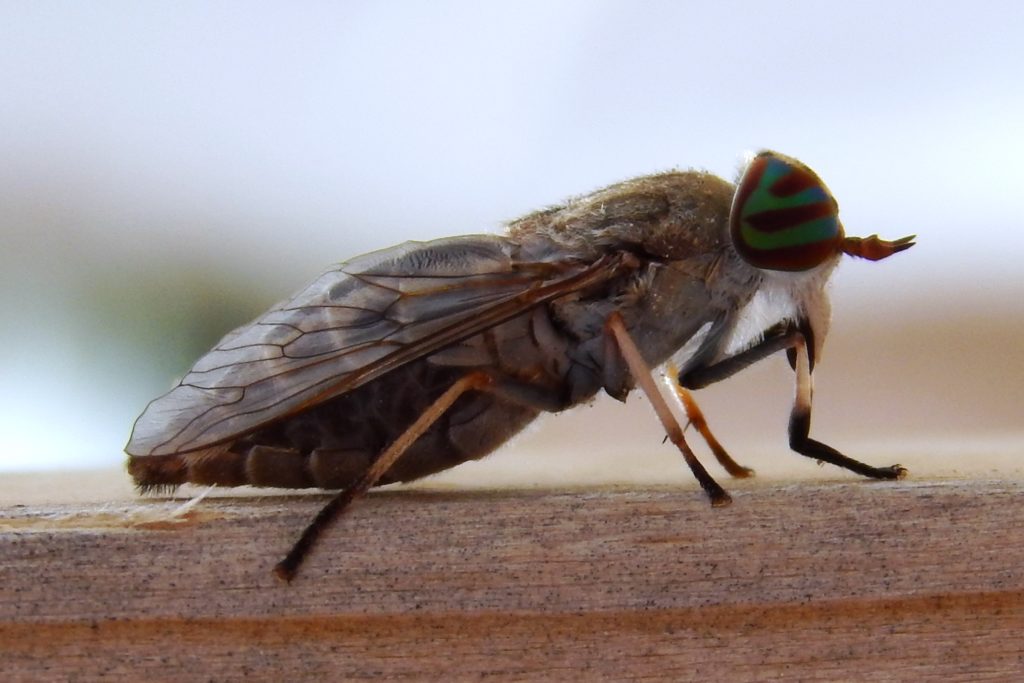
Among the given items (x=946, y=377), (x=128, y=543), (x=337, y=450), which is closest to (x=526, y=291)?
(x=337, y=450)

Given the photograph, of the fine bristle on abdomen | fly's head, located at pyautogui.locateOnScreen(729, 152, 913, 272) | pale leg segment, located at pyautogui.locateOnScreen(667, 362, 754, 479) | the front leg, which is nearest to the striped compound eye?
fly's head, located at pyautogui.locateOnScreen(729, 152, 913, 272)

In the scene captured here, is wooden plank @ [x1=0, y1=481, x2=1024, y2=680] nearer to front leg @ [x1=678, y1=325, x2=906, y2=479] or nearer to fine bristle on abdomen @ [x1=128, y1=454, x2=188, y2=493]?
fine bristle on abdomen @ [x1=128, y1=454, x2=188, y2=493]

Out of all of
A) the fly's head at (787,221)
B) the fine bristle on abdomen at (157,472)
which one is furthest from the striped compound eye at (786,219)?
the fine bristle on abdomen at (157,472)

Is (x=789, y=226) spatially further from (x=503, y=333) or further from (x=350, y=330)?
(x=350, y=330)

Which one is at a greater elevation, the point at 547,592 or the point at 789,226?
the point at 789,226

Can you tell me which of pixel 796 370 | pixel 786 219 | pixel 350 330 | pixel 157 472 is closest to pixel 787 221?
pixel 786 219

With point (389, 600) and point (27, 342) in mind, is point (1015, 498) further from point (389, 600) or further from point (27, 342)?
point (27, 342)
